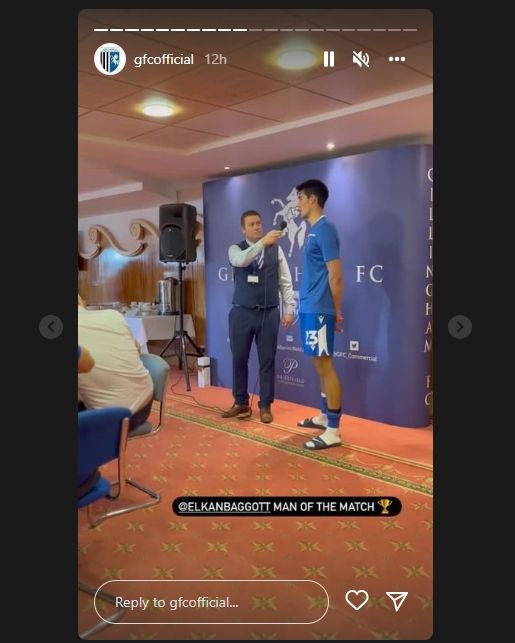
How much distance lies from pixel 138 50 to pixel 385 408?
2.57m

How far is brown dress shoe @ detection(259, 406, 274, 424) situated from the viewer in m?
3.23

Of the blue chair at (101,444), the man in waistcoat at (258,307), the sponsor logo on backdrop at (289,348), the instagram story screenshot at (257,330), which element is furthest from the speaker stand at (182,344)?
the blue chair at (101,444)

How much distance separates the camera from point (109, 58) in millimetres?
1020

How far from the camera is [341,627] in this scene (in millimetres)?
959

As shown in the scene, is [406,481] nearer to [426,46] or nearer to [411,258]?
[426,46]

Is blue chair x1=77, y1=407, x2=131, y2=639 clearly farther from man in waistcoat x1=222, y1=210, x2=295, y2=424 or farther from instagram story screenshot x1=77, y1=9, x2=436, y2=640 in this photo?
man in waistcoat x1=222, y1=210, x2=295, y2=424

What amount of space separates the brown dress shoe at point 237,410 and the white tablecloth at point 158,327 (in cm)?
77

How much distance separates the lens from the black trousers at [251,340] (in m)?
3.62

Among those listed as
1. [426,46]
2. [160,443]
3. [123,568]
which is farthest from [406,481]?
[160,443]

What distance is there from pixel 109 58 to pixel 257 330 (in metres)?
2.72

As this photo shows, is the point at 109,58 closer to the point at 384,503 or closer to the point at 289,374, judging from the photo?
the point at 384,503
